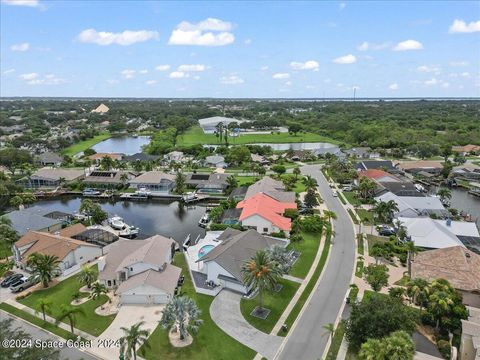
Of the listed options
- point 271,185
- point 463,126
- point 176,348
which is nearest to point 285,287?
point 176,348

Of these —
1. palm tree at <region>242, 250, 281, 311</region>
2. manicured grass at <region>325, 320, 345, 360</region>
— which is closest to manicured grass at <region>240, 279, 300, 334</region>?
palm tree at <region>242, 250, 281, 311</region>

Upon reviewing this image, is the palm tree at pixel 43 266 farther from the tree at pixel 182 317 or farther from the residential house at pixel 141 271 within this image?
the tree at pixel 182 317

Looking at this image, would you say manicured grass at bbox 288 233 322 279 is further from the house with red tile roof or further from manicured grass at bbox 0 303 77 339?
manicured grass at bbox 0 303 77 339

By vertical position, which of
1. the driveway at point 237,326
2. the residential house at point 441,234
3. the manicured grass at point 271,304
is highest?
the residential house at point 441,234

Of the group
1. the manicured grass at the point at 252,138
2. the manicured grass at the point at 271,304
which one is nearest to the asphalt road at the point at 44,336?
the manicured grass at the point at 271,304

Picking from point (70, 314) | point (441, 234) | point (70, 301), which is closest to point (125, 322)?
point (70, 314)

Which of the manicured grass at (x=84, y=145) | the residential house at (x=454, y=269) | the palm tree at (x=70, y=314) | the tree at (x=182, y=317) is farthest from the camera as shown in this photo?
the manicured grass at (x=84, y=145)

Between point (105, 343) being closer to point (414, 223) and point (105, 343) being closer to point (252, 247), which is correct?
point (252, 247)
